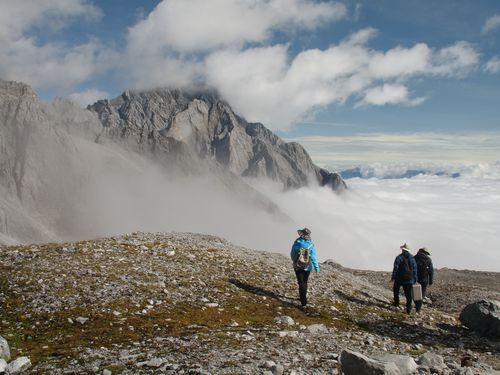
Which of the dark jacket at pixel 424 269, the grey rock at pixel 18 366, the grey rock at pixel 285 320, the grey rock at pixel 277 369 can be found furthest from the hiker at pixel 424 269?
the grey rock at pixel 18 366

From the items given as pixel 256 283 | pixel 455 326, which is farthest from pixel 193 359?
pixel 455 326

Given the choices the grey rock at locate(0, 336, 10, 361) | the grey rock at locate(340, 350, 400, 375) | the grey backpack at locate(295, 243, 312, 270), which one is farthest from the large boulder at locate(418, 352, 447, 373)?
the grey rock at locate(0, 336, 10, 361)

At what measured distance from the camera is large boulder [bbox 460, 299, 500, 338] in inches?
797

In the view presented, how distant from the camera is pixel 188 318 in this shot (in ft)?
Result: 56.3

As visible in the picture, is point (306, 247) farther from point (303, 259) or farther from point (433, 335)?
point (433, 335)

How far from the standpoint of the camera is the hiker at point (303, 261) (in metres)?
21.0

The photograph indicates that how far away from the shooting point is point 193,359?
12.2 meters

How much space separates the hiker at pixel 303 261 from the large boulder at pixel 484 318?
8.46 m

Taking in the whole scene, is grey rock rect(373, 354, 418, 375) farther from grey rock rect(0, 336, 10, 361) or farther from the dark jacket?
the dark jacket

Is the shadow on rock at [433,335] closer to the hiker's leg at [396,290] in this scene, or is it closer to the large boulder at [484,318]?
the large boulder at [484,318]

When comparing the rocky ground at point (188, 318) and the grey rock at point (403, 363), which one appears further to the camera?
the rocky ground at point (188, 318)

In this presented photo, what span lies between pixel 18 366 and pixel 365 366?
9857 mm

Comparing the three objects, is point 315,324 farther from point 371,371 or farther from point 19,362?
point 19,362

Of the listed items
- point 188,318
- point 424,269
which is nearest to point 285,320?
point 188,318
